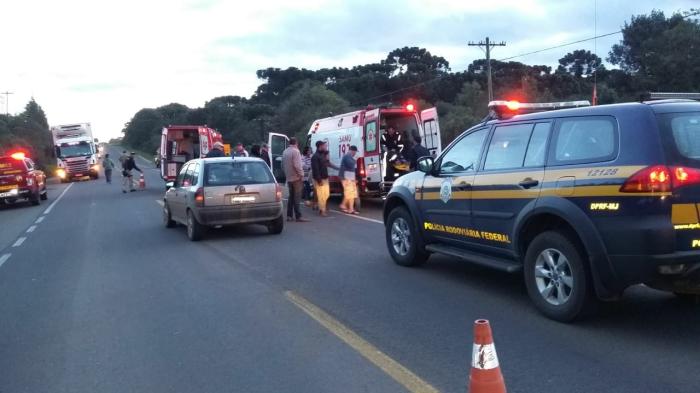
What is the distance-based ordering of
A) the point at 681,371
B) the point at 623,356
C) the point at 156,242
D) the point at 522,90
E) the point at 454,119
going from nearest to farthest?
the point at 681,371 < the point at 623,356 < the point at 156,242 < the point at 454,119 < the point at 522,90

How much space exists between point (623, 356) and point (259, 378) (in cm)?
275

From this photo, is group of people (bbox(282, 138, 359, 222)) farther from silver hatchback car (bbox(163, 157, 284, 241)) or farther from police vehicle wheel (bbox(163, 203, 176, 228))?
police vehicle wheel (bbox(163, 203, 176, 228))

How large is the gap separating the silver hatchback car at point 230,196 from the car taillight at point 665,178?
8.09 metres

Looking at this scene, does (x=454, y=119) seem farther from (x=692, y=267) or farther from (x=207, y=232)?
(x=692, y=267)

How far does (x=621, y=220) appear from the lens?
17.8ft

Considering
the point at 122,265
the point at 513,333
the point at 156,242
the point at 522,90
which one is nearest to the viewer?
the point at 513,333

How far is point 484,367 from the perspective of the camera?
3.82 m

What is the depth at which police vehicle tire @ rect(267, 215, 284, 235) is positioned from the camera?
1275 cm

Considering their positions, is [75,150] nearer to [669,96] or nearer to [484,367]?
[669,96]

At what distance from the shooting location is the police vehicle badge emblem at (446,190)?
780 centimetres

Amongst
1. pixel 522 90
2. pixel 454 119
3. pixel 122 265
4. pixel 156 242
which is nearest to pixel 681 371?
pixel 122 265

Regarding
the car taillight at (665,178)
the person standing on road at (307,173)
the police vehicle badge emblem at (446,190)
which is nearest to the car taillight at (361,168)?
the person standing on road at (307,173)

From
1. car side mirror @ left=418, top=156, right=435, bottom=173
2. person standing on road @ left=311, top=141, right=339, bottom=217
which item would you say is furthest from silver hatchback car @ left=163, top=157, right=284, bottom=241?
car side mirror @ left=418, top=156, right=435, bottom=173

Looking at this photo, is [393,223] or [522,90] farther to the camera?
[522,90]
